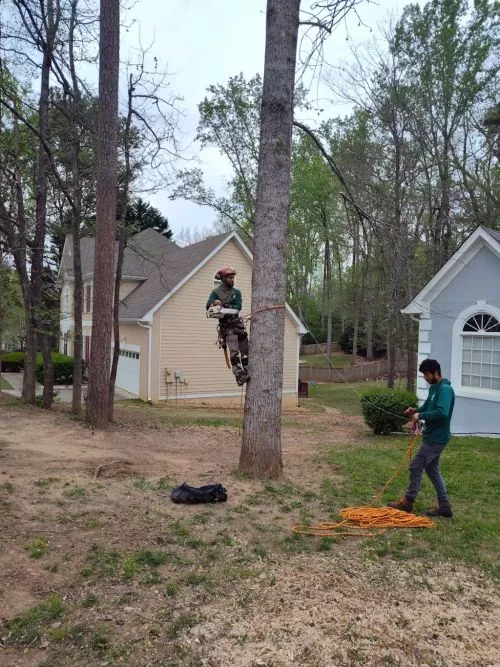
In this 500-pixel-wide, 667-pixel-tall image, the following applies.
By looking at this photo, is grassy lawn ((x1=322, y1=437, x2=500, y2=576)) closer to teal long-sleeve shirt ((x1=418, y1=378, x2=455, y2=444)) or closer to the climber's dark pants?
teal long-sleeve shirt ((x1=418, y1=378, x2=455, y2=444))

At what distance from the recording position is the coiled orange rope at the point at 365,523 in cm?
470

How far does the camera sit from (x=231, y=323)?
668 centimetres

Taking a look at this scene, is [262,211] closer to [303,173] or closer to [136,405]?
[136,405]

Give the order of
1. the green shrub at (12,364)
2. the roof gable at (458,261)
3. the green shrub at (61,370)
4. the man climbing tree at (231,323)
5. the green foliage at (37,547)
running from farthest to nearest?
the green shrub at (12,364) < the green shrub at (61,370) < the roof gable at (458,261) < the man climbing tree at (231,323) < the green foliage at (37,547)

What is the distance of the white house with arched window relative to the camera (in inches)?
443

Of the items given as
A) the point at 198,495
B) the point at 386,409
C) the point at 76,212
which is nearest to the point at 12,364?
the point at 76,212

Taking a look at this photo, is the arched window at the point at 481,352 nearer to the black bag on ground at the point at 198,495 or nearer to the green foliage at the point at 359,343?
the black bag on ground at the point at 198,495

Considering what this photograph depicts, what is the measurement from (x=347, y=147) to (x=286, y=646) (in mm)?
22034

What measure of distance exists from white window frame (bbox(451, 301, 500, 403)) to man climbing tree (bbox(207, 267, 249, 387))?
279 inches

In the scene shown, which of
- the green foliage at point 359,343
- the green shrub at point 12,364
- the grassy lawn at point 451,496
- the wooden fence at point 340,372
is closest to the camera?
the grassy lawn at point 451,496

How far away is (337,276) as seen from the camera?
145 ft

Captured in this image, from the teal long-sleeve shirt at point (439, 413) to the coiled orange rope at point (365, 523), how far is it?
2.72 ft

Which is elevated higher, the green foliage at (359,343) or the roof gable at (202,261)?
the roof gable at (202,261)

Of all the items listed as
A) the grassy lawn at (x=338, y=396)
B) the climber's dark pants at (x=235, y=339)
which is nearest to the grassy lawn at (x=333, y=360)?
the grassy lawn at (x=338, y=396)
